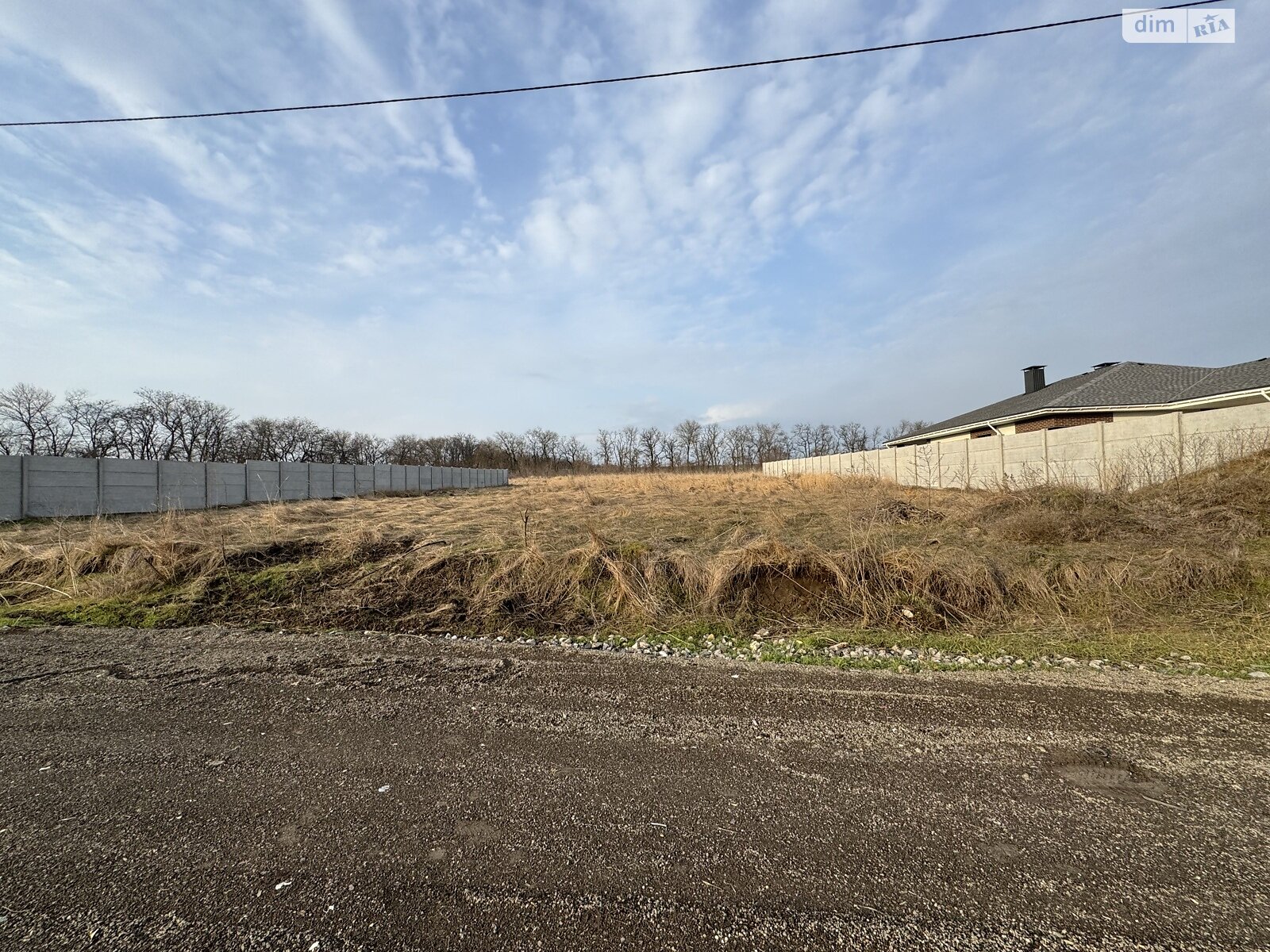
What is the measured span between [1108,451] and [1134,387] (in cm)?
881

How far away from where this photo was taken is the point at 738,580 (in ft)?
20.6

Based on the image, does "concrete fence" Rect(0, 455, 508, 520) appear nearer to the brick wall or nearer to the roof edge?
the roof edge

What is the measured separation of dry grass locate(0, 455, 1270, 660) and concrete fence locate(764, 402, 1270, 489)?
2.18 metres

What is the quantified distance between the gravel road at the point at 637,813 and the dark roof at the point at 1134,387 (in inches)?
Result: 709

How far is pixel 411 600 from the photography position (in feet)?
20.7

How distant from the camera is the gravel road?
1737mm

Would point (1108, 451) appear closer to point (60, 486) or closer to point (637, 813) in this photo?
point (637, 813)

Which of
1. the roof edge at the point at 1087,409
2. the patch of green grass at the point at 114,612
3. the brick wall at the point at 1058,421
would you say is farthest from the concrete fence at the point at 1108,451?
the patch of green grass at the point at 114,612

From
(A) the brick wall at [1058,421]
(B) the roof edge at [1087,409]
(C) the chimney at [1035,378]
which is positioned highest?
(C) the chimney at [1035,378]

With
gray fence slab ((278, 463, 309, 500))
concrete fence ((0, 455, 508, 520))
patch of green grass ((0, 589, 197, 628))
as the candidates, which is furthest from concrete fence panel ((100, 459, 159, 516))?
patch of green grass ((0, 589, 197, 628))

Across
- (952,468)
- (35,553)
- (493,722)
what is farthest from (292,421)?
(493,722)

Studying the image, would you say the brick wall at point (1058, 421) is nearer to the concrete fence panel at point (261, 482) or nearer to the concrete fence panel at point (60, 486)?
the concrete fence panel at point (261, 482)

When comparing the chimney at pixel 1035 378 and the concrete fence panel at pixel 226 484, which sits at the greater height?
the chimney at pixel 1035 378

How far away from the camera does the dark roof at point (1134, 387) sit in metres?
15.7
